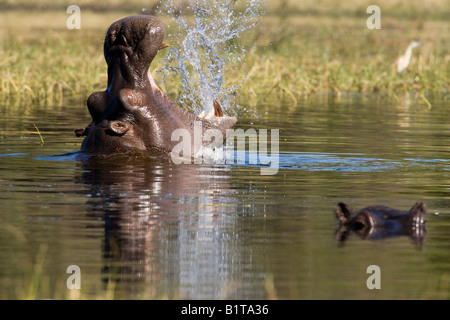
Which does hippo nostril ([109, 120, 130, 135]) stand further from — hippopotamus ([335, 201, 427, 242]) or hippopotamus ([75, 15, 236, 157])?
hippopotamus ([335, 201, 427, 242])

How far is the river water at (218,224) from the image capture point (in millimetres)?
5262

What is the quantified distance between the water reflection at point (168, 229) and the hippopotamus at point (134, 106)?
0.22 metres

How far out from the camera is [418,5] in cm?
3772

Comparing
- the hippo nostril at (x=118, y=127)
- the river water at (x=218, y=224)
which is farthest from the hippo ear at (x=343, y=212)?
the hippo nostril at (x=118, y=127)

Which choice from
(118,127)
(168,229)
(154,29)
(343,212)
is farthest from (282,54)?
(168,229)

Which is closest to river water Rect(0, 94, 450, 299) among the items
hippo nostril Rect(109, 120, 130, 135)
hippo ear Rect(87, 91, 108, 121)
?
hippo nostril Rect(109, 120, 130, 135)

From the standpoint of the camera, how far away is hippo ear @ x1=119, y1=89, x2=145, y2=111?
30.3 ft

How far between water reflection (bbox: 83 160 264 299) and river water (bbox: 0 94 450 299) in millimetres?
12

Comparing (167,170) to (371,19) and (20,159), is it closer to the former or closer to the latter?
(20,159)

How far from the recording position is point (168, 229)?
6551 millimetres

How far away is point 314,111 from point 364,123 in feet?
6.60

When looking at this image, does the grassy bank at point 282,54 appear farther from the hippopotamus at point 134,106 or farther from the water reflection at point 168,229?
the water reflection at point 168,229

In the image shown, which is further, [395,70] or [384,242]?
[395,70]
